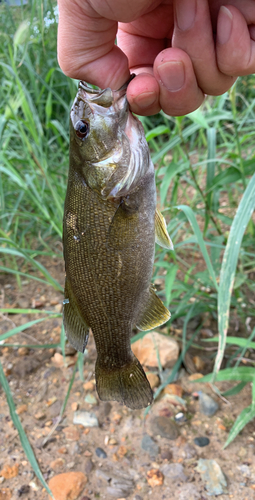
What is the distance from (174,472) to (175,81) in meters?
1.81

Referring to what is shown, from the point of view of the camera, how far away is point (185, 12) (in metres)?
1.21

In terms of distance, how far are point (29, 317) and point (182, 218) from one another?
4.96ft

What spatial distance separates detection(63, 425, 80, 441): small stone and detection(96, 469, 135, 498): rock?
0.77 ft

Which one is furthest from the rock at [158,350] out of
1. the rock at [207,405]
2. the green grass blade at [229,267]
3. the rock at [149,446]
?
the green grass blade at [229,267]

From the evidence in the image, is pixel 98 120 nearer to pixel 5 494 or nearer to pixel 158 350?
pixel 158 350

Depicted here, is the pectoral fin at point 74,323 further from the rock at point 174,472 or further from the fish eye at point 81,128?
the rock at point 174,472

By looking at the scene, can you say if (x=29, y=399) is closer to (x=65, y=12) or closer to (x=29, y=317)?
(x=29, y=317)

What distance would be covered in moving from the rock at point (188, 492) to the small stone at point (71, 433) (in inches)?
24.7

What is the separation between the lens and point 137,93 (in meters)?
1.17

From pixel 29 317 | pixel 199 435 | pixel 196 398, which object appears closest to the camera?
pixel 199 435

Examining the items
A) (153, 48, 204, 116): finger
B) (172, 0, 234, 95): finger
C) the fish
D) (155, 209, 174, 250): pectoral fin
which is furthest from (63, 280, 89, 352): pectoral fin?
(172, 0, 234, 95): finger

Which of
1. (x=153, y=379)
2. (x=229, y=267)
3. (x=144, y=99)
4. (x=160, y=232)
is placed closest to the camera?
(x=144, y=99)

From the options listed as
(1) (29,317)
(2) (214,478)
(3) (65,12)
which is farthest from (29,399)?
(3) (65,12)

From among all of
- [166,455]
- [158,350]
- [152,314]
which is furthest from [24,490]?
[152,314]
